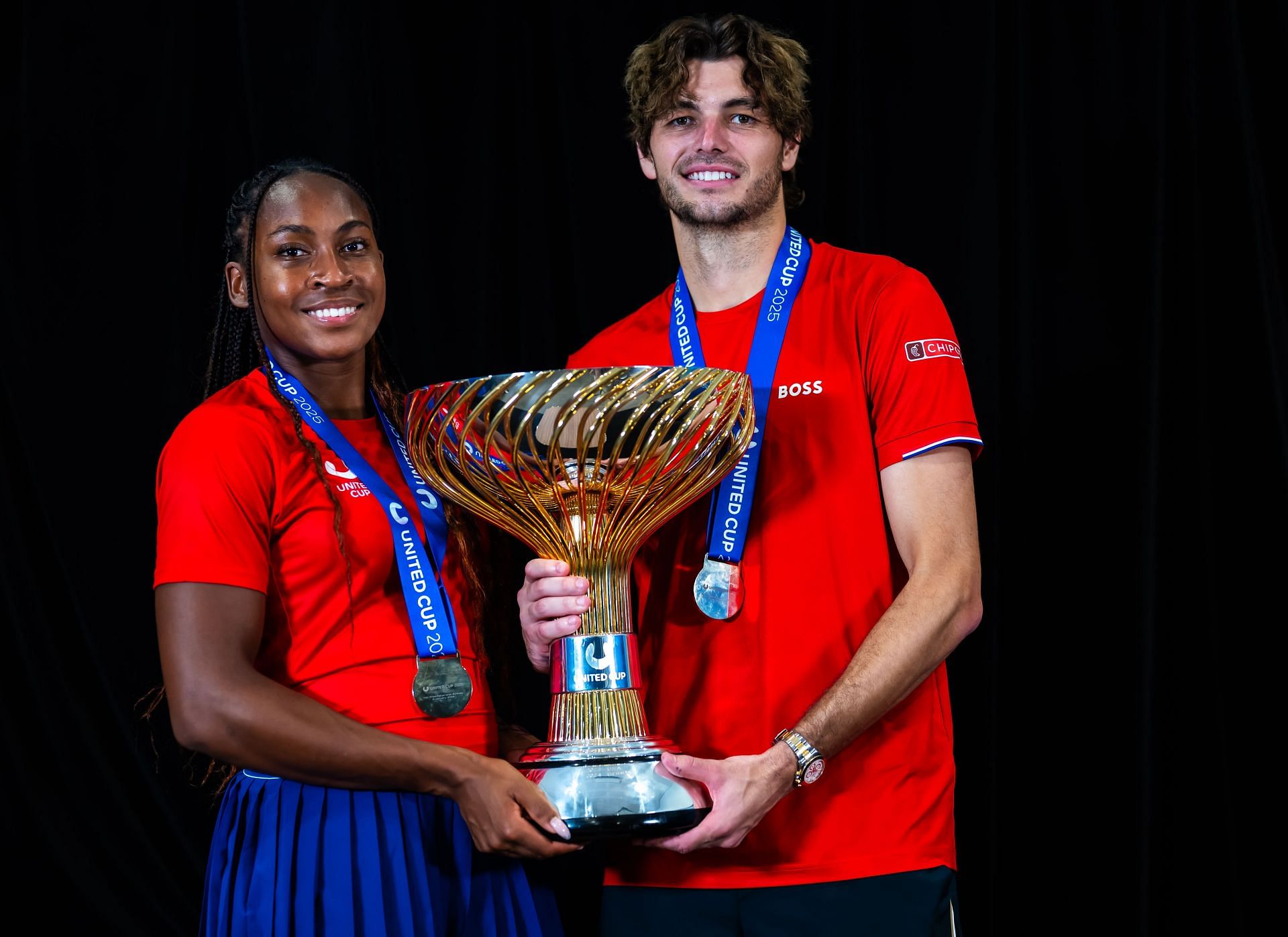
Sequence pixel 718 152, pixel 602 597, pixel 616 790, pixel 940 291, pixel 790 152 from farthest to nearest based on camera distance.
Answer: pixel 940 291
pixel 790 152
pixel 718 152
pixel 602 597
pixel 616 790

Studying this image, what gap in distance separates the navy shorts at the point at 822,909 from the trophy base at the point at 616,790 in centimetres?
24

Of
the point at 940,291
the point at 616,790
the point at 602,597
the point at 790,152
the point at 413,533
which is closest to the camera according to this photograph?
the point at 616,790

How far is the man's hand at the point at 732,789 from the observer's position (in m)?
1.46

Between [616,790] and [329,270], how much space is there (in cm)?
78

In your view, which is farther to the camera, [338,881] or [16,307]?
[16,307]

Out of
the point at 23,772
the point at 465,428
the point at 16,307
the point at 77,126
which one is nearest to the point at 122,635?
the point at 23,772

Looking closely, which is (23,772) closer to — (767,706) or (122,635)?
(122,635)

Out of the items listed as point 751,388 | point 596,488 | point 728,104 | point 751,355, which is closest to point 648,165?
point 728,104

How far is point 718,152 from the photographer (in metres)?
1.89

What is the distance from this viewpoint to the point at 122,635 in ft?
8.97

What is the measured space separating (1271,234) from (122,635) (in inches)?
92.7

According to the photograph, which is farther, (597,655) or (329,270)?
(329,270)

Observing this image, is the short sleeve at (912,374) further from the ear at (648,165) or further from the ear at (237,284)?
the ear at (237,284)

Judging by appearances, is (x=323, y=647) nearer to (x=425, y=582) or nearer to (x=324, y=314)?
(x=425, y=582)
